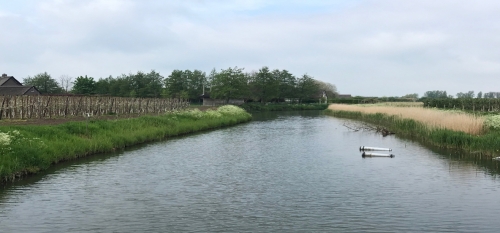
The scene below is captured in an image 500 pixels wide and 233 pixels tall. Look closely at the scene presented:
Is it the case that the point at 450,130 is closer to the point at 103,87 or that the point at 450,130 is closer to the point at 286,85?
the point at 103,87

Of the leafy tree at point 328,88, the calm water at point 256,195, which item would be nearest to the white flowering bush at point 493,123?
the calm water at point 256,195

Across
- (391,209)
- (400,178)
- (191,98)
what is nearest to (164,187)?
(391,209)

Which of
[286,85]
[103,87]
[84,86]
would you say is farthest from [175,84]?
[286,85]

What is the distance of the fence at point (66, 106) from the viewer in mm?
33719

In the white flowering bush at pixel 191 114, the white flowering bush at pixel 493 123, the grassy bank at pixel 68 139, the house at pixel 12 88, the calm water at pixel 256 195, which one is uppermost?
the house at pixel 12 88

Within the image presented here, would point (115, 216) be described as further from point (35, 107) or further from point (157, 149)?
point (35, 107)

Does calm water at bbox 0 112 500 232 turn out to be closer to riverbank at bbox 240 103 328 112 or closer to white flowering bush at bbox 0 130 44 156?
white flowering bush at bbox 0 130 44 156

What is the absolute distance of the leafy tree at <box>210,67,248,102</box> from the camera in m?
98.1

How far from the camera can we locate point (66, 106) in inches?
1518

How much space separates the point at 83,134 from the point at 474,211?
66.1 feet

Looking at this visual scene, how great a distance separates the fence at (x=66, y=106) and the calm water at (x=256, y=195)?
1391cm

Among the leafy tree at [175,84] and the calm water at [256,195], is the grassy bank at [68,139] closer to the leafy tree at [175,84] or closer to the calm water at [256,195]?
the calm water at [256,195]

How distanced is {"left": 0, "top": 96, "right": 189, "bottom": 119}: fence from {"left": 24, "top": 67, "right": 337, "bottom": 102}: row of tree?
44212 millimetres

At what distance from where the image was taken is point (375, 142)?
33.3 metres
